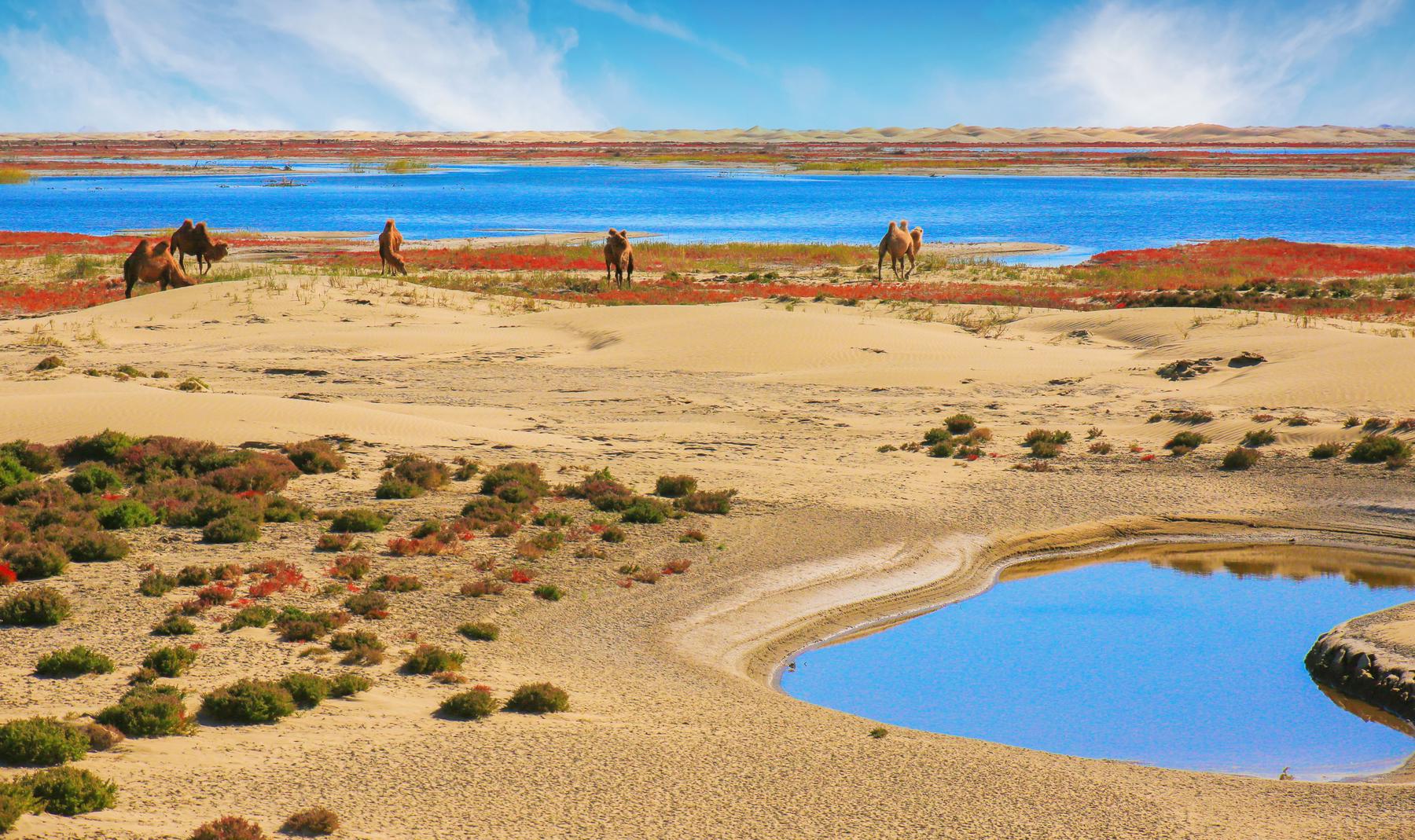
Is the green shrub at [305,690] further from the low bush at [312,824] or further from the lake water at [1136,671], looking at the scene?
the lake water at [1136,671]

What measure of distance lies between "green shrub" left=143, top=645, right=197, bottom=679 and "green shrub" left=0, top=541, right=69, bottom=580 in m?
2.87

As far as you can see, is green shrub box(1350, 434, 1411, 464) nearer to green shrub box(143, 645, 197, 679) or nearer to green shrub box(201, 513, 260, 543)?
green shrub box(201, 513, 260, 543)

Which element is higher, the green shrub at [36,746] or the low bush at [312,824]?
the green shrub at [36,746]

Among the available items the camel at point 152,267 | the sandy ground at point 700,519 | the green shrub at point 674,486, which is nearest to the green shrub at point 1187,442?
the sandy ground at point 700,519

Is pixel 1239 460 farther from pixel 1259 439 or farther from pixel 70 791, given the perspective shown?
pixel 70 791

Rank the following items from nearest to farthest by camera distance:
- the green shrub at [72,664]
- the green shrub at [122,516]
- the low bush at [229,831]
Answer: the low bush at [229,831], the green shrub at [72,664], the green shrub at [122,516]

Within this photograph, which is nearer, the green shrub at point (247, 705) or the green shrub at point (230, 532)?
the green shrub at point (247, 705)

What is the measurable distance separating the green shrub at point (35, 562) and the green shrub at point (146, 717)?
4.00 m

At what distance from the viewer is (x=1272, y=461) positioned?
18141 millimetres

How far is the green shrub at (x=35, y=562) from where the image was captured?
40.0ft

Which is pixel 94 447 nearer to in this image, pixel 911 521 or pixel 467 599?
pixel 467 599

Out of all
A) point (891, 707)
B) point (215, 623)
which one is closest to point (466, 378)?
point (215, 623)

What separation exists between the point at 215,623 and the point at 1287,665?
9.66 m

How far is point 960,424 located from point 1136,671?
29.0 ft
